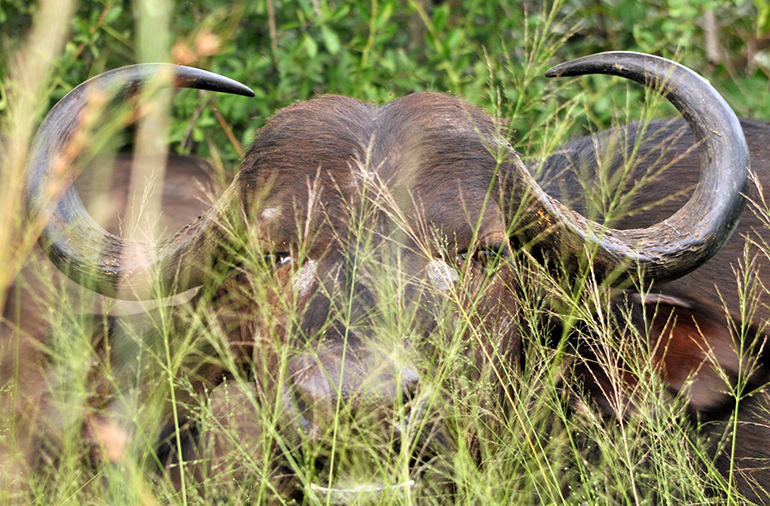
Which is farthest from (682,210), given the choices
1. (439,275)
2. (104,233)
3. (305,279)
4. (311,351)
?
(104,233)

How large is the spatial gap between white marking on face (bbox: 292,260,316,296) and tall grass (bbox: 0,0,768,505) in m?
0.06

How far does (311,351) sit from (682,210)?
4.60 ft

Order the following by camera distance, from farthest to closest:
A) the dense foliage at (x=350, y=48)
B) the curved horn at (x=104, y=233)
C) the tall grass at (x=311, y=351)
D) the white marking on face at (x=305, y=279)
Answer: the dense foliage at (x=350, y=48)
the curved horn at (x=104, y=233)
the white marking on face at (x=305, y=279)
the tall grass at (x=311, y=351)

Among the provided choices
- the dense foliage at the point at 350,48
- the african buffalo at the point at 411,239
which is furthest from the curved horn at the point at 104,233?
the dense foliage at the point at 350,48

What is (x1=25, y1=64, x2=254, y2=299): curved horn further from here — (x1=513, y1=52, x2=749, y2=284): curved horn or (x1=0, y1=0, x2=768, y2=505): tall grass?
(x1=513, y1=52, x2=749, y2=284): curved horn

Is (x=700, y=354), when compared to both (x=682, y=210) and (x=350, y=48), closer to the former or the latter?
(x=682, y=210)

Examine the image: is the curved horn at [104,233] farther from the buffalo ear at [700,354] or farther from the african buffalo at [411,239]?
the buffalo ear at [700,354]

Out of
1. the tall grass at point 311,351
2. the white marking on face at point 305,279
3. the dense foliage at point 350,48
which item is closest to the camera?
the tall grass at point 311,351

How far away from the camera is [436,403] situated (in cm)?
202

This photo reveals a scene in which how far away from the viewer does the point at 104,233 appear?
2.63m

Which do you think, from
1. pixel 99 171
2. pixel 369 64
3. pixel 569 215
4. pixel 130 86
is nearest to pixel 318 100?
pixel 130 86

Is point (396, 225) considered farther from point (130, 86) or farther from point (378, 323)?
point (130, 86)

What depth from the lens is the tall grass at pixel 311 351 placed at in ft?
6.06

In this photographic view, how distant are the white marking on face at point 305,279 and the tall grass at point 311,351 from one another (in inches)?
2.3
